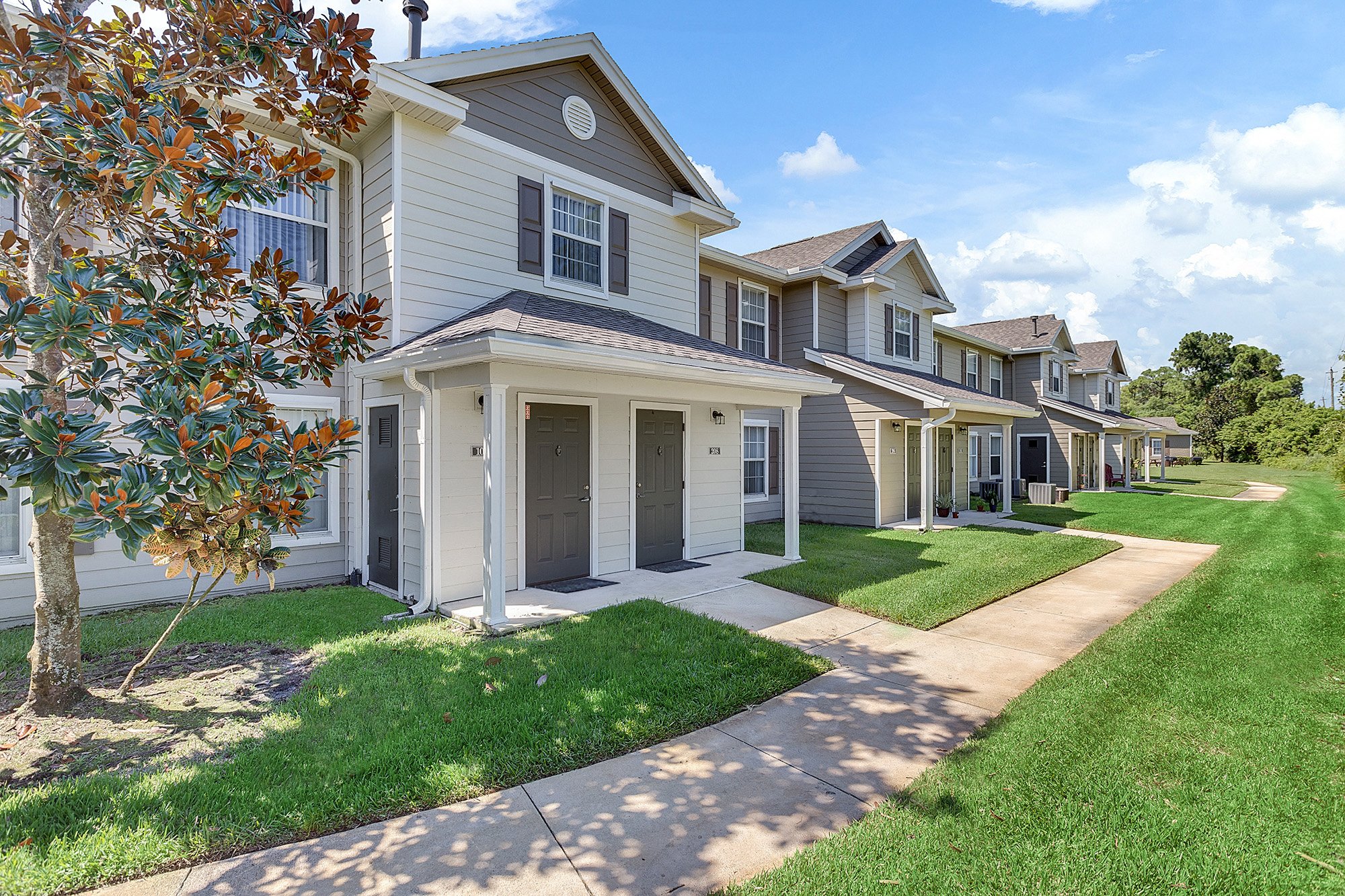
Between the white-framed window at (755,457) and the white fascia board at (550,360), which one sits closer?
the white fascia board at (550,360)

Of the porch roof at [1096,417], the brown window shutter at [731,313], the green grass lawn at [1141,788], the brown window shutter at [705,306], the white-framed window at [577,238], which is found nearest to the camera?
the green grass lawn at [1141,788]

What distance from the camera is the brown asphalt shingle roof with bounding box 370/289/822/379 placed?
6.18 m

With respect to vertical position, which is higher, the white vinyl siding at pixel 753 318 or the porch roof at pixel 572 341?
the white vinyl siding at pixel 753 318

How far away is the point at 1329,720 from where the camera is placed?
4156 mm

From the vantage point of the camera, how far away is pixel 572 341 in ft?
19.8

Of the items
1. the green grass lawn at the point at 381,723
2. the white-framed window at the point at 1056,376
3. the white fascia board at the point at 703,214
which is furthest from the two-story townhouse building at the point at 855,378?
the white-framed window at the point at 1056,376

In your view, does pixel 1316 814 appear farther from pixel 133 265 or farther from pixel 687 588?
pixel 133 265

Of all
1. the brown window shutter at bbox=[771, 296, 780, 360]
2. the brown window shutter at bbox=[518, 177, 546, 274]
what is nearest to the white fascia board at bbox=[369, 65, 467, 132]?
the brown window shutter at bbox=[518, 177, 546, 274]

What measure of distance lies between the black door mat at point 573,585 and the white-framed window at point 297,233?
4.83m

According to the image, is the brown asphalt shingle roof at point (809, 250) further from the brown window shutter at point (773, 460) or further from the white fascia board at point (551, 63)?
the white fascia board at point (551, 63)

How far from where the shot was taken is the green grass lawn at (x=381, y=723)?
291cm

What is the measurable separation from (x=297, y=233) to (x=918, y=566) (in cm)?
983

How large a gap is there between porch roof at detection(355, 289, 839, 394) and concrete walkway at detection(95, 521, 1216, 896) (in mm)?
3577

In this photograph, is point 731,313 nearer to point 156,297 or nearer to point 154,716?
point 156,297
